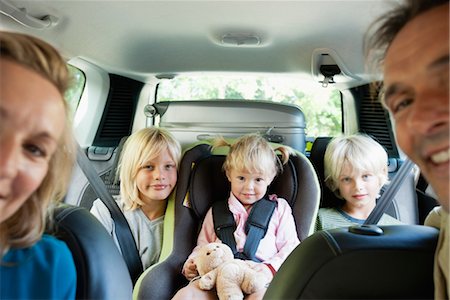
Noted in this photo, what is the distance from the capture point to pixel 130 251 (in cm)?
184

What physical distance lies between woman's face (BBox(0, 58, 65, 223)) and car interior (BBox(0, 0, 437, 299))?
0.23 m

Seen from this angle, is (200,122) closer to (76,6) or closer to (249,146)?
(249,146)

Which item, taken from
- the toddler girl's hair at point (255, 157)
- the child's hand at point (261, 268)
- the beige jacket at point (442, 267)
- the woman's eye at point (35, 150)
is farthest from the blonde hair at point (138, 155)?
the beige jacket at point (442, 267)

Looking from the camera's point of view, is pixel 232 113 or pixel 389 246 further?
pixel 232 113

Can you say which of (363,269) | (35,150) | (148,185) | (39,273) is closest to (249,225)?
(148,185)

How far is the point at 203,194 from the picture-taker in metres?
2.00

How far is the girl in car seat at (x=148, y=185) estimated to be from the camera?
6.41ft

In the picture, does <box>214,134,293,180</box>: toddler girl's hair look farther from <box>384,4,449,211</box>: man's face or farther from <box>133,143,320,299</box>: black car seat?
<box>384,4,449,211</box>: man's face

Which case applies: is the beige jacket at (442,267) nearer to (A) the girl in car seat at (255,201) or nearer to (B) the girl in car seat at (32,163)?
(B) the girl in car seat at (32,163)

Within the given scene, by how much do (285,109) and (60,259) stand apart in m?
1.81

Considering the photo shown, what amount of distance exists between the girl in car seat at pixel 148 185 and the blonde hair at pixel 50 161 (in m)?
1.05

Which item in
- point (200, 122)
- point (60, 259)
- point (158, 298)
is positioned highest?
point (200, 122)

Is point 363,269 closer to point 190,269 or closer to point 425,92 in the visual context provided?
point 425,92

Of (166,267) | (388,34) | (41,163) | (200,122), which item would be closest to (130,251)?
(166,267)
